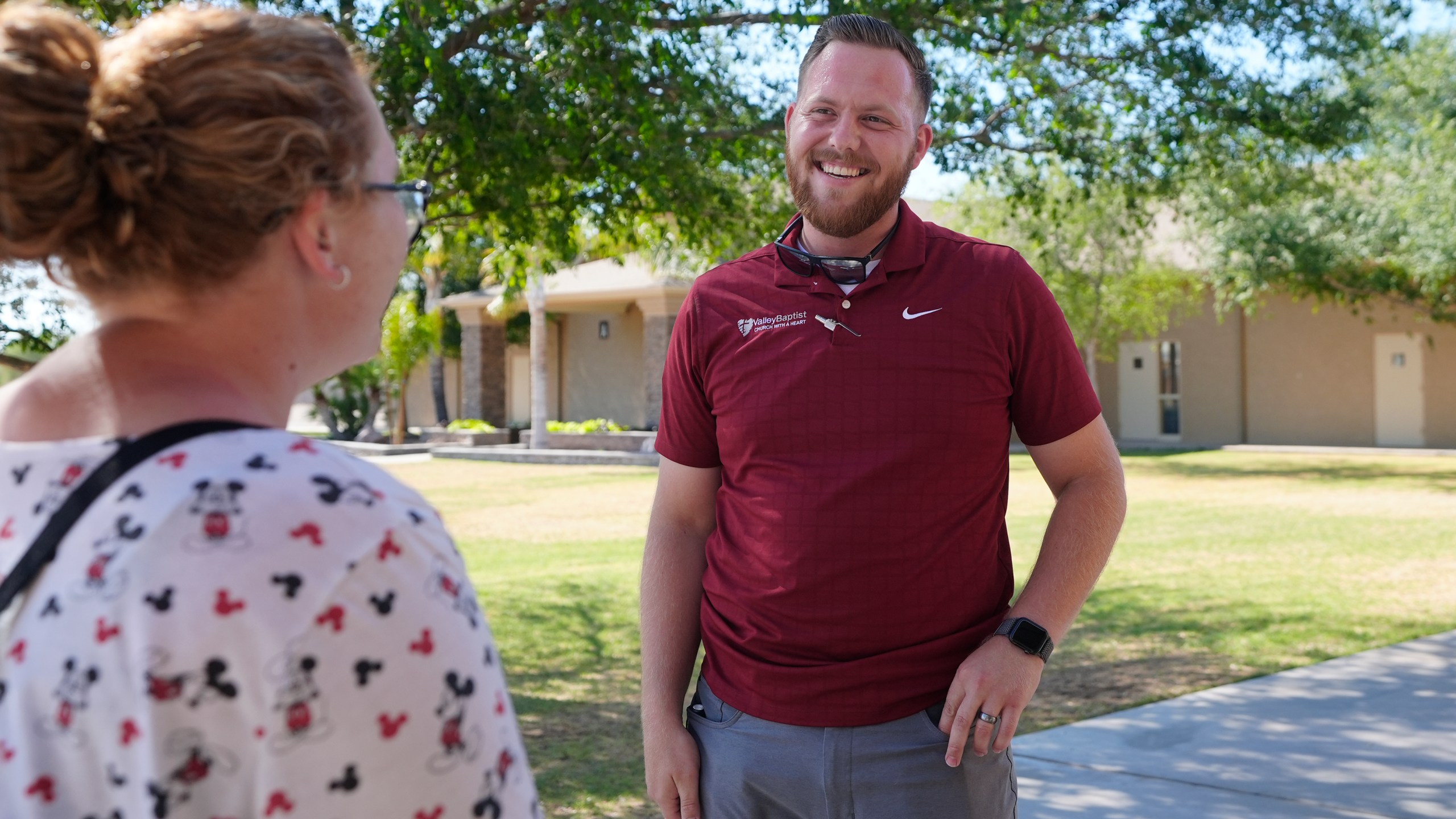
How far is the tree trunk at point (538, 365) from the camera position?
30.9 m

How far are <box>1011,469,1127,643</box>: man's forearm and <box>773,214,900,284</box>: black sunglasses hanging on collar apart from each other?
593 millimetres

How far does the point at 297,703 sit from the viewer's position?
102 cm

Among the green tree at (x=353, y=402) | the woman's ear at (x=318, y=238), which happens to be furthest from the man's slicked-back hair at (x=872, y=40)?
the green tree at (x=353, y=402)

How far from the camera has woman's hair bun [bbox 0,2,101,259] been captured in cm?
111

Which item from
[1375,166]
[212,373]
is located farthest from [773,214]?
[1375,166]

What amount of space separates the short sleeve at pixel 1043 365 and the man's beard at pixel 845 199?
284 mm

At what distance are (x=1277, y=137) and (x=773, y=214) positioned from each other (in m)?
3.50

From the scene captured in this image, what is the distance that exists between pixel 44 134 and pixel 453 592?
54 cm

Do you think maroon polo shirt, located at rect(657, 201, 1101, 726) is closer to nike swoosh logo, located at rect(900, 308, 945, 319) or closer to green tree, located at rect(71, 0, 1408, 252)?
nike swoosh logo, located at rect(900, 308, 945, 319)

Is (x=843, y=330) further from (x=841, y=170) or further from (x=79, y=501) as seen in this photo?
(x=79, y=501)

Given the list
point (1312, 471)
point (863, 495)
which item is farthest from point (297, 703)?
point (1312, 471)

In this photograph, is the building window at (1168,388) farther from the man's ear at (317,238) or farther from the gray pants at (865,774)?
the man's ear at (317,238)

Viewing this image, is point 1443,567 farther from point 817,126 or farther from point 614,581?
point 817,126

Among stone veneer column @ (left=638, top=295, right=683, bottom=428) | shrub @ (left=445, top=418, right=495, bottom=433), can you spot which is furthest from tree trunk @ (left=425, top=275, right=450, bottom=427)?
stone veneer column @ (left=638, top=295, right=683, bottom=428)
